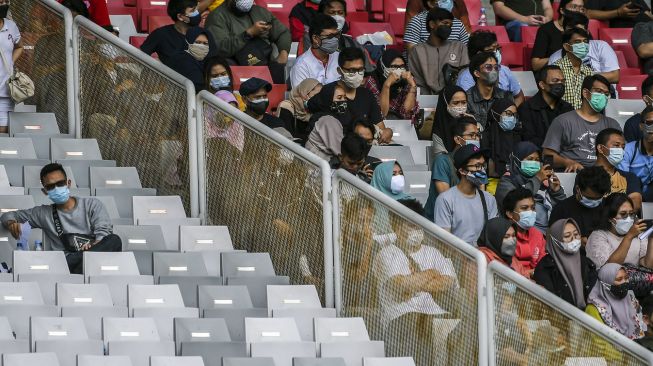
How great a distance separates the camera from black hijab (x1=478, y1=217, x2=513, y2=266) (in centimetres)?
1440

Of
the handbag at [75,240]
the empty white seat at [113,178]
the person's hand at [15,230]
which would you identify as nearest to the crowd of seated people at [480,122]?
the empty white seat at [113,178]

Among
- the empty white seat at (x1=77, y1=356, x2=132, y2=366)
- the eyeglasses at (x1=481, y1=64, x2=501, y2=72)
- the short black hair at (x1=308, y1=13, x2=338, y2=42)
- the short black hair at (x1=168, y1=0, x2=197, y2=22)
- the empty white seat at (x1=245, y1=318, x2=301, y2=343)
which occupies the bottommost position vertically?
the empty white seat at (x1=245, y1=318, x2=301, y2=343)

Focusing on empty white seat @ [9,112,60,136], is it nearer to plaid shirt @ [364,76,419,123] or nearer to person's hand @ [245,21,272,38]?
person's hand @ [245,21,272,38]

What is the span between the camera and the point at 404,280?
44.7 ft

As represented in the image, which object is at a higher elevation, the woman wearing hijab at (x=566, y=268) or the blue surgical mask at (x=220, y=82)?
the blue surgical mask at (x=220, y=82)

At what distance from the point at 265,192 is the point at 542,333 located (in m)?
2.68

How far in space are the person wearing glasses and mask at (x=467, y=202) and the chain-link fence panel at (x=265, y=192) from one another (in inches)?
42.9

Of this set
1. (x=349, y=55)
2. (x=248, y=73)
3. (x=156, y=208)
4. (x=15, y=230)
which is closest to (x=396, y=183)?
(x=156, y=208)

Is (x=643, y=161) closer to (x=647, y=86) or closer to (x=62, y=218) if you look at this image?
(x=647, y=86)

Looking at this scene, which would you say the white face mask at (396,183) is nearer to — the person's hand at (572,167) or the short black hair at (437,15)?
the person's hand at (572,167)

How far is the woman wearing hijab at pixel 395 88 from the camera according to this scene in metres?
17.3

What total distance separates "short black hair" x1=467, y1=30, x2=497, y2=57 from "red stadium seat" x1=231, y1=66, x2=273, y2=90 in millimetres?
1703

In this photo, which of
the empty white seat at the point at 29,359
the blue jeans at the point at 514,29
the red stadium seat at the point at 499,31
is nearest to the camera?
the empty white seat at the point at 29,359

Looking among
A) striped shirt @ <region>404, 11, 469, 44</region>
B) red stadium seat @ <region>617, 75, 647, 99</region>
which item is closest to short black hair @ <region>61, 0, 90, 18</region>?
striped shirt @ <region>404, 11, 469, 44</region>
